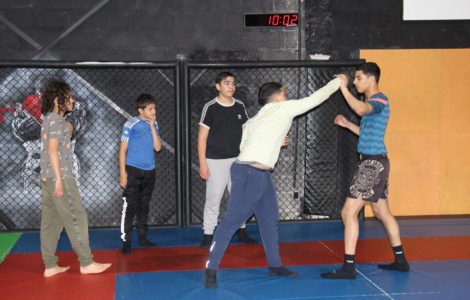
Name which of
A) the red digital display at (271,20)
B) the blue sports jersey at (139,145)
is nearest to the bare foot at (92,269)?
the blue sports jersey at (139,145)

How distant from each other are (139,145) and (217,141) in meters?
0.87

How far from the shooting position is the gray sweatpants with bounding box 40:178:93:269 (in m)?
5.23

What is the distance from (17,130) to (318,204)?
13.8 ft

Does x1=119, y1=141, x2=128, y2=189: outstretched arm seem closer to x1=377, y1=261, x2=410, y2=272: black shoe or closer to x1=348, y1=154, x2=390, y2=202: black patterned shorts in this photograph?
x1=348, y1=154, x2=390, y2=202: black patterned shorts

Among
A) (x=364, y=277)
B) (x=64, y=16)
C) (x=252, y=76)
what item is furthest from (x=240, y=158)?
(x=64, y=16)

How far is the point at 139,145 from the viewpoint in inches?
247

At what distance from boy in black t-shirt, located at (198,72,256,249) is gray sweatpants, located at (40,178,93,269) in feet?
4.95

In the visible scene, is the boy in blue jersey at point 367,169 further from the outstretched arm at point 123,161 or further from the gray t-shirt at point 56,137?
the gray t-shirt at point 56,137

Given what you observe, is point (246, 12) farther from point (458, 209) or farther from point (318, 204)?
point (458, 209)

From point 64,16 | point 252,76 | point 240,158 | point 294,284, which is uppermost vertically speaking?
point 64,16

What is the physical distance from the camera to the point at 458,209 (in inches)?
321

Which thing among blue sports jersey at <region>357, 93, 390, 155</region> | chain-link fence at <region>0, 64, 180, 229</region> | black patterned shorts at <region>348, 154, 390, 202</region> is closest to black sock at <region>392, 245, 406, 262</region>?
black patterned shorts at <region>348, 154, 390, 202</region>

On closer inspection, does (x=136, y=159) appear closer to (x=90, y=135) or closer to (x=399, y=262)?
(x=90, y=135)

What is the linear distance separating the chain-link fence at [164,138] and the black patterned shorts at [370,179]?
→ 8.06 ft
